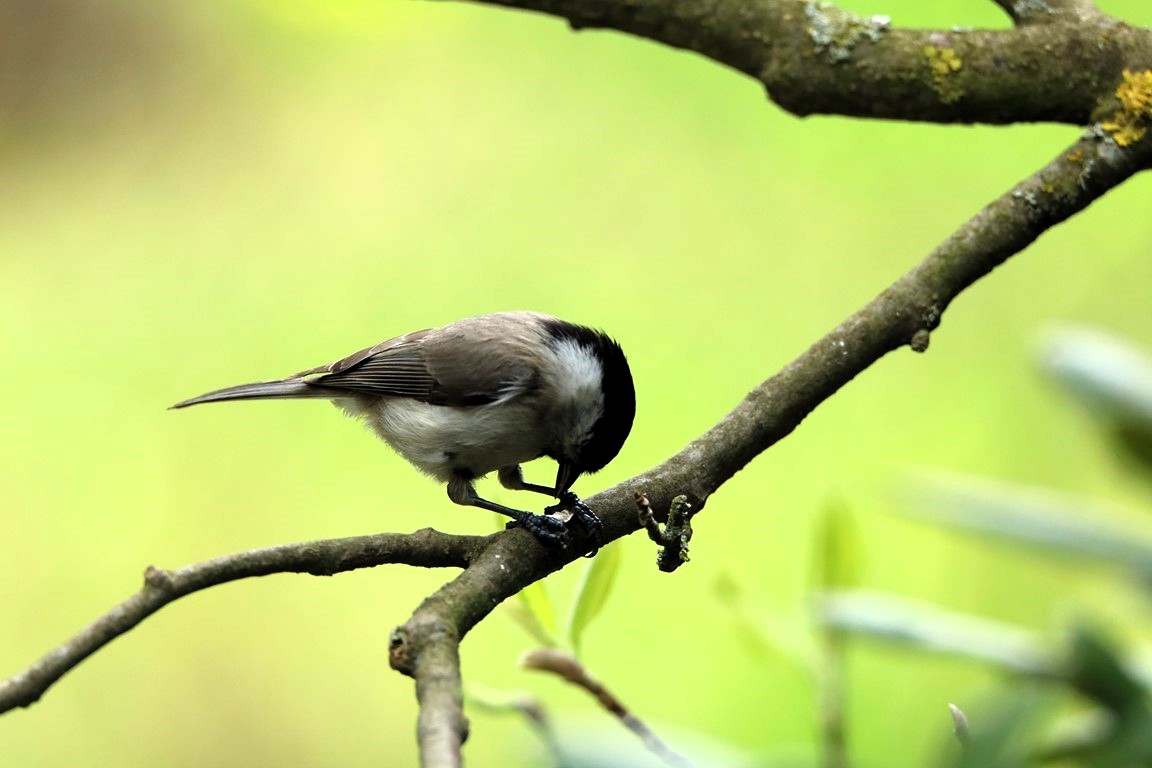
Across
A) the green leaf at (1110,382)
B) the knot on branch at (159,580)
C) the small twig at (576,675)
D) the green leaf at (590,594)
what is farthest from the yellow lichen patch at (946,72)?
the knot on branch at (159,580)

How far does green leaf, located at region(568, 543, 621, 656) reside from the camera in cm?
148

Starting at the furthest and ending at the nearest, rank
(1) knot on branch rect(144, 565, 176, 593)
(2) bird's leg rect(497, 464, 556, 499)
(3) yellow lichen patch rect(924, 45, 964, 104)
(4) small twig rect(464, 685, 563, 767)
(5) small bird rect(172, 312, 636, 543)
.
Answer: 1. (2) bird's leg rect(497, 464, 556, 499)
2. (5) small bird rect(172, 312, 636, 543)
3. (3) yellow lichen patch rect(924, 45, 964, 104)
4. (1) knot on branch rect(144, 565, 176, 593)
5. (4) small twig rect(464, 685, 563, 767)

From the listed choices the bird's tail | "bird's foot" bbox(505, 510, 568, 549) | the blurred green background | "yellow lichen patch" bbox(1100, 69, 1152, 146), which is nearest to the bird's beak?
"bird's foot" bbox(505, 510, 568, 549)

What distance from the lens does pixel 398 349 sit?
242 centimetres

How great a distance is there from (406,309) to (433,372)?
2199 mm

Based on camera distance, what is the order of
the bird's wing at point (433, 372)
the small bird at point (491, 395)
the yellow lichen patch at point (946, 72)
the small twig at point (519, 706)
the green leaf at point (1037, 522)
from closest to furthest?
the green leaf at point (1037, 522), the small twig at point (519, 706), the yellow lichen patch at point (946, 72), the small bird at point (491, 395), the bird's wing at point (433, 372)

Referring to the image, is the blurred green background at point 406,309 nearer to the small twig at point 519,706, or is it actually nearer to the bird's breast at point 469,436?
the bird's breast at point 469,436

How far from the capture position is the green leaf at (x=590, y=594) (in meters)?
1.48

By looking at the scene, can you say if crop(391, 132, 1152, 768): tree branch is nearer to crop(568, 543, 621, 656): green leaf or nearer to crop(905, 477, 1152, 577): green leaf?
crop(568, 543, 621, 656): green leaf

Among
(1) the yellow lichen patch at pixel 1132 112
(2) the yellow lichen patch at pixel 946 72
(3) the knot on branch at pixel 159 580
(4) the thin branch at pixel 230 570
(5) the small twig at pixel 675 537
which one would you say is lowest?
(5) the small twig at pixel 675 537

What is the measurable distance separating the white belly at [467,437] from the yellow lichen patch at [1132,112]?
110 cm

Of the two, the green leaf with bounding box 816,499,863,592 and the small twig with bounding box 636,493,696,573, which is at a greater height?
the green leaf with bounding box 816,499,863,592

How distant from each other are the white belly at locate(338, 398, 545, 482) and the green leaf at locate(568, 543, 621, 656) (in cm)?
72

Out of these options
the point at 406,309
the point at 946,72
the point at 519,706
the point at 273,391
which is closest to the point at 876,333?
the point at 946,72
